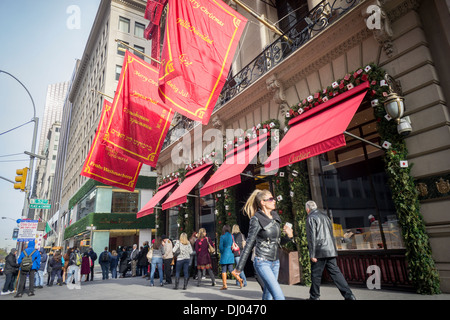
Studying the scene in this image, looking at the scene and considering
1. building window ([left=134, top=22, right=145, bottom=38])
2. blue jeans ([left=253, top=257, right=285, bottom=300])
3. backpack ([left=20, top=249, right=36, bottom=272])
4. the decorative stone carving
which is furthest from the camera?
building window ([left=134, top=22, right=145, bottom=38])

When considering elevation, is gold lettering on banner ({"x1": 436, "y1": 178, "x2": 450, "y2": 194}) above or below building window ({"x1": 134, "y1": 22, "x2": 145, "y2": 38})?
below

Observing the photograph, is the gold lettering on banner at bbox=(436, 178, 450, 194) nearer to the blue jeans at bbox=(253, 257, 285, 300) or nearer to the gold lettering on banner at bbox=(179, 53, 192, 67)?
the blue jeans at bbox=(253, 257, 285, 300)

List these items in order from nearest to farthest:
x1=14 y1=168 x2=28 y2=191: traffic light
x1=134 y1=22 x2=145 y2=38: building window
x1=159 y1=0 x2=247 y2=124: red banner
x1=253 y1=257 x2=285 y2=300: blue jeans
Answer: x1=253 y1=257 x2=285 y2=300: blue jeans, x1=159 y1=0 x2=247 y2=124: red banner, x1=14 y1=168 x2=28 y2=191: traffic light, x1=134 y1=22 x2=145 y2=38: building window

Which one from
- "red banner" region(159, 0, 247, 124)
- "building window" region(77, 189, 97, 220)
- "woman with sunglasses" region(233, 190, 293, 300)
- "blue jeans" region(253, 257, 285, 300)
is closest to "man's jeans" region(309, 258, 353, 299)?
"woman with sunglasses" region(233, 190, 293, 300)

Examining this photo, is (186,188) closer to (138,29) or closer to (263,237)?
(263,237)

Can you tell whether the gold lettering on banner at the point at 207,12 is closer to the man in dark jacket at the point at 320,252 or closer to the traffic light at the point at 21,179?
the man in dark jacket at the point at 320,252

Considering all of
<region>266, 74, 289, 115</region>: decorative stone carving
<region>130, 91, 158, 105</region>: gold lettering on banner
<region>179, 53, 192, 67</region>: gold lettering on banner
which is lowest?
<region>179, 53, 192, 67</region>: gold lettering on banner

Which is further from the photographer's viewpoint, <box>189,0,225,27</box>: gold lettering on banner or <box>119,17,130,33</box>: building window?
<box>119,17,130,33</box>: building window

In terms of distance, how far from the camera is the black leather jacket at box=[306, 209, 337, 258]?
532cm

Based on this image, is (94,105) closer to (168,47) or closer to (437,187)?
(168,47)

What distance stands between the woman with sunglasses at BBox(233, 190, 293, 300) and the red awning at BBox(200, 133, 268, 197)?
4669mm

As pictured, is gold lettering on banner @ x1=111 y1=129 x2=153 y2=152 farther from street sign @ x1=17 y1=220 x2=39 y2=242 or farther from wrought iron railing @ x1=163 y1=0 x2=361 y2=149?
street sign @ x1=17 y1=220 x2=39 y2=242

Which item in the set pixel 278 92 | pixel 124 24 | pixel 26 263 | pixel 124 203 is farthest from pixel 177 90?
pixel 124 24
